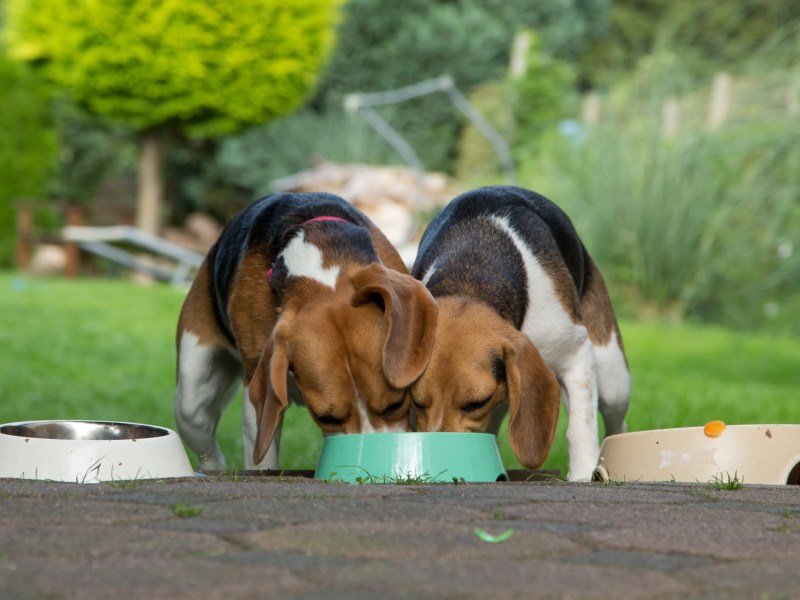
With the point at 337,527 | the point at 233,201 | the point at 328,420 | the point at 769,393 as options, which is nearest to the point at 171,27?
the point at 233,201

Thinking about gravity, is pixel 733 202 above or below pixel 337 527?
above

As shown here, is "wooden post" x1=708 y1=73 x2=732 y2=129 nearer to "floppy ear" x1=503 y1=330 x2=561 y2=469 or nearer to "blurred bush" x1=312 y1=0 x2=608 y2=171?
"floppy ear" x1=503 y1=330 x2=561 y2=469

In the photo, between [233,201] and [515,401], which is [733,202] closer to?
[515,401]

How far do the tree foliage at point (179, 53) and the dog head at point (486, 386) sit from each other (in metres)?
18.3

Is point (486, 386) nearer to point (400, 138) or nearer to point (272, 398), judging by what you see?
point (272, 398)

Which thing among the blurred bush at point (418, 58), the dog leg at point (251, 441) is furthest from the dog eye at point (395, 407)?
the blurred bush at point (418, 58)

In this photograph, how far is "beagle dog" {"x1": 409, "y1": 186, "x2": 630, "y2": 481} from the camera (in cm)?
418

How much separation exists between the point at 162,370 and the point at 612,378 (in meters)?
5.22

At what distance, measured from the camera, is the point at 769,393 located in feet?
30.1

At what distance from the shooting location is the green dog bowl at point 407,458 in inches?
156

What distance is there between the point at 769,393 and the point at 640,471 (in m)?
5.15

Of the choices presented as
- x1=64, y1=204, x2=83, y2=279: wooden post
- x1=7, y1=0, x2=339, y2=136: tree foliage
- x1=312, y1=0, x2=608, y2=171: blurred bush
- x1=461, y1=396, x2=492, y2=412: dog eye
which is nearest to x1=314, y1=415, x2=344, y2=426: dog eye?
x1=461, y1=396, x2=492, y2=412: dog eye

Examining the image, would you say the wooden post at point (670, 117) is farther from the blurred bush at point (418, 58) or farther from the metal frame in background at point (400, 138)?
the blurred bush at point (418, 58)

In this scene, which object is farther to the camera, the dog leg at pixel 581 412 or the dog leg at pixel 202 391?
the dog leg at pixel 202 391
